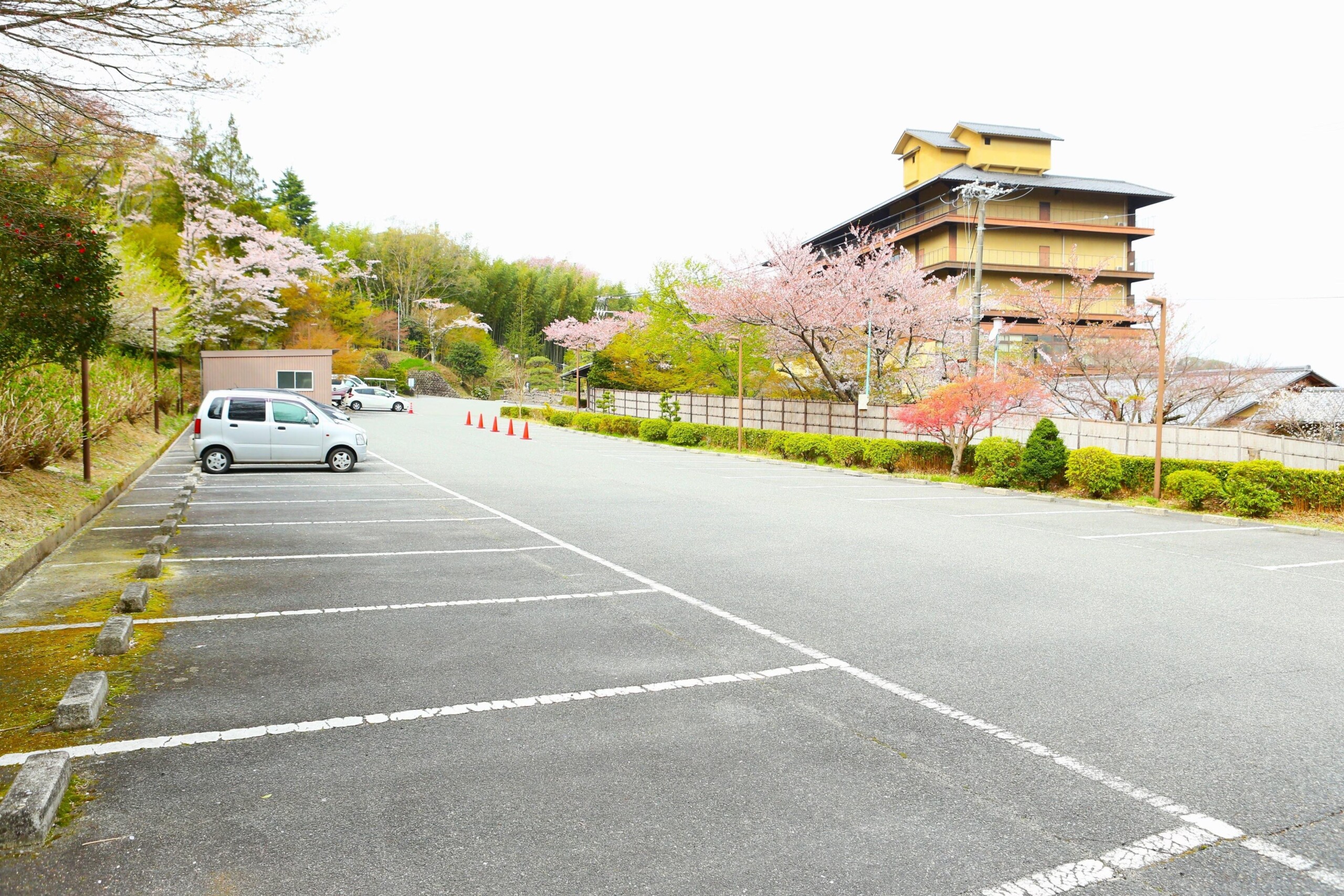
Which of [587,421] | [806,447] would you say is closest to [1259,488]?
[806,447]

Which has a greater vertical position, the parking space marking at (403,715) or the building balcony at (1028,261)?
the building balcony at (1028,261)

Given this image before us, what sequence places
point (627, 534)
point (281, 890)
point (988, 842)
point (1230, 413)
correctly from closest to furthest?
point (281, 890) < point (988, 842) < point (627, 534) < point (1230, 413)

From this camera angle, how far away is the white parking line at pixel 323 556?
7805 mm

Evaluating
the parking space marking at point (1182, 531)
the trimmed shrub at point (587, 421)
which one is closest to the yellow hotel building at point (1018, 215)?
the trimmed shrub at point (587, 421)

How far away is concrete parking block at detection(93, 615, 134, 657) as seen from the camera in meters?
5.05

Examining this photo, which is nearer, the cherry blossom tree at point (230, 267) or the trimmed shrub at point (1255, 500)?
the trimmed shrub at point (1255, 500)

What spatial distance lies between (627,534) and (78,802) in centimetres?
685

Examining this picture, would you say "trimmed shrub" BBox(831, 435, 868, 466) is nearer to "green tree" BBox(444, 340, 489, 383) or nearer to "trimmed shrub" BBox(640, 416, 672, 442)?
"trimmed shrub" BBox(640, 416, 672, 442)

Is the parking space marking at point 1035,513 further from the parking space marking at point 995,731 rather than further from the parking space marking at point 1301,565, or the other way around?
the parking space marking at point 995,731

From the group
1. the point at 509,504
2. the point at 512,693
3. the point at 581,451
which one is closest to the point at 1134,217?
the point at 581,451

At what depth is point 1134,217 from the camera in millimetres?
47531

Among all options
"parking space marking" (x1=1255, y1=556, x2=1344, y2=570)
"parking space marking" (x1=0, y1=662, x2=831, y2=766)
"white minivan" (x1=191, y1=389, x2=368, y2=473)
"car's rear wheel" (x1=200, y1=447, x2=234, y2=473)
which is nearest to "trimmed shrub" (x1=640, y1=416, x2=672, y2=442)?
"white minivan" (x1=191, y1=389, x2=368, y2=473)

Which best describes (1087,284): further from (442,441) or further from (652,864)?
(652,864)

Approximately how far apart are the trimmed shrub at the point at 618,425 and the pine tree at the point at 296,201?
42325 millimetres
